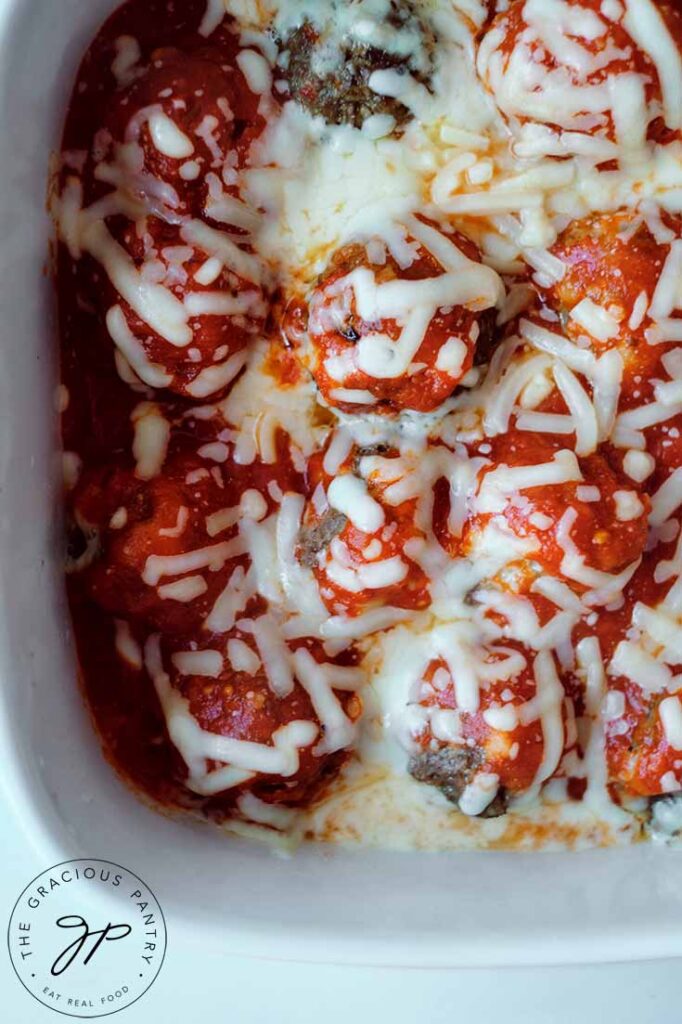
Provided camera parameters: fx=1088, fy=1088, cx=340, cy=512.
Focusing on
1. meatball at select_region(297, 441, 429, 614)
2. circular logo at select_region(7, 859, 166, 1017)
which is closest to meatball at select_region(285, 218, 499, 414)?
meatball at select_region(297, 441, 429, 614)

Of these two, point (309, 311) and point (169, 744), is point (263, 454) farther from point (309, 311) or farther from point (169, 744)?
point (169, 744)

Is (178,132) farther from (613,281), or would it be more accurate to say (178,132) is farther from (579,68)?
(613,281)

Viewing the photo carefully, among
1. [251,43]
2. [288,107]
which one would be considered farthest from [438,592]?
[251,43]

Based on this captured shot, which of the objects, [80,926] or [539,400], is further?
[80,926]

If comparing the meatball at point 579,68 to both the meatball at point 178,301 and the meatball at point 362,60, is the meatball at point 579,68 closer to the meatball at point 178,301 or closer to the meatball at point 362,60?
the meatball at point 362,60

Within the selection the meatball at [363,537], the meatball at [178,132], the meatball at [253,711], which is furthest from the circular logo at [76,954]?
the meatball at [178,132]

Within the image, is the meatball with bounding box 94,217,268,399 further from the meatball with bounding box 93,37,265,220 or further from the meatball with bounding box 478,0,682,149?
the meatball with bounding box 478,0,682,149
